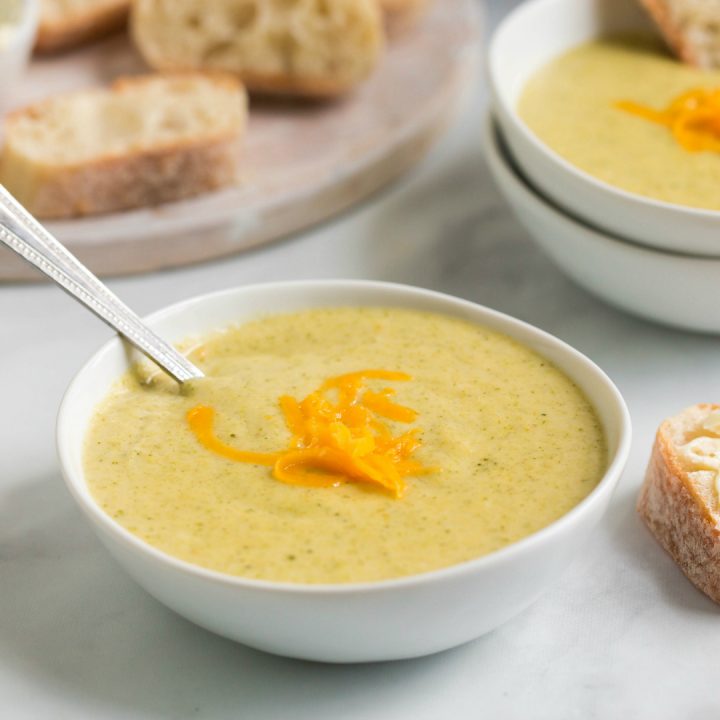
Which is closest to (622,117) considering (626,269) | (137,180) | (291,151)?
(626,269)

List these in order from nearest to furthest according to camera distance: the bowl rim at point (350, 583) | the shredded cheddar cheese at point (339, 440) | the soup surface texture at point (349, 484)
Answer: the bowl rim at point (350, 583), the soup surface texture at point (349, 484), the shredded cheddar cheese at point (339, 440)

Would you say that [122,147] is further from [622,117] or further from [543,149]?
[622,117]

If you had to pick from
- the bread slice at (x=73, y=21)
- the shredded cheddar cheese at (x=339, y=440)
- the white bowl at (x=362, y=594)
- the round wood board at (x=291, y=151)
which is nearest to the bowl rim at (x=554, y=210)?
the round wood board at (x=291, y=151)

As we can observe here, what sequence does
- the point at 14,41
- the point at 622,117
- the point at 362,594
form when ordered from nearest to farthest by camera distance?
1. the point at 362,594
2. the point at 622,117
3. the point at 14,41

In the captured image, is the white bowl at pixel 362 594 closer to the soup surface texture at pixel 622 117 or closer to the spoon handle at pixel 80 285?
the spoon handle at pixel 80 285

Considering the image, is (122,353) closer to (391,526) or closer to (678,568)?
(391,526)

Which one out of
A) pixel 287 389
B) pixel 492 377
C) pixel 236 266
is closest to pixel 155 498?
pixel 287 389
